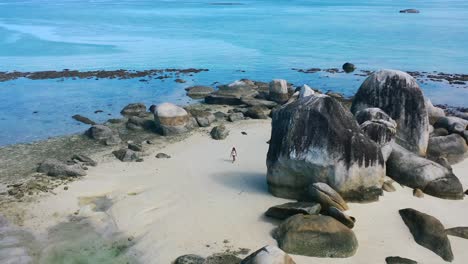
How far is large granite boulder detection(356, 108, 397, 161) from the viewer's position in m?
19.5

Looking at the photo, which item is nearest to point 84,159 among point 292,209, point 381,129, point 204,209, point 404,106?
point 204,209

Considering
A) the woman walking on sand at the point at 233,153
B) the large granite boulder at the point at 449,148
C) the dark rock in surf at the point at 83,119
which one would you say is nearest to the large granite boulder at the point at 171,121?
the woman walking on sand at the point at 233,153

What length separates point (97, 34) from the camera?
3049 inches

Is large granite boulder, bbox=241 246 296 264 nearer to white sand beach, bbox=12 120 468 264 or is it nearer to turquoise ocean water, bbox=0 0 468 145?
white sand beach, bbox=12 120 468 264

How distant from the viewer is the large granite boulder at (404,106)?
843 inches

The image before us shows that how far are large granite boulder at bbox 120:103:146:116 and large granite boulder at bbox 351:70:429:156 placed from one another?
53.0 feet

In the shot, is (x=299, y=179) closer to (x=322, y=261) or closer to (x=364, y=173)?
(x=364, y=173)

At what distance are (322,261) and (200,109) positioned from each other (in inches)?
813

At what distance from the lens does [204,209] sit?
17281 mm

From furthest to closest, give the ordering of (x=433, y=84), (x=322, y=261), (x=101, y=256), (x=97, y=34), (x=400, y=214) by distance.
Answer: (x=97, y=34), (x=433, y=84), (x=400, y=214), (x=101, y=256), (x=322, y=261)

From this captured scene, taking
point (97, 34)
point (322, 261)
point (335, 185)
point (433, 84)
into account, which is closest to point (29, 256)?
point (322, 261)

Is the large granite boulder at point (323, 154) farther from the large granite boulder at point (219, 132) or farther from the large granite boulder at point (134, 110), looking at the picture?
the large granite boulder at point (134, 110)

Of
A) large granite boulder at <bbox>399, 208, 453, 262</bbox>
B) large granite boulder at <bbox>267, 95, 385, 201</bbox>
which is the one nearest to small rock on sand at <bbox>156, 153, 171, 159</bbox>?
large granite boulder at <bbox>267, 95, 385, 201</bbox>

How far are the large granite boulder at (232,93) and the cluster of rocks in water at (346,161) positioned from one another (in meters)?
10.5
